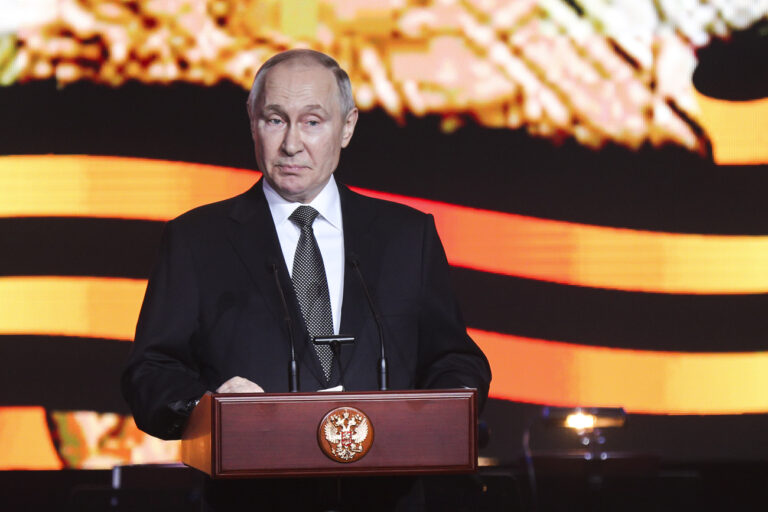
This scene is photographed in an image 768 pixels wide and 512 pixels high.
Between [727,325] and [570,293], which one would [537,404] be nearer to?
[570,293]

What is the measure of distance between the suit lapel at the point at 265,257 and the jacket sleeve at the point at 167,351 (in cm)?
11

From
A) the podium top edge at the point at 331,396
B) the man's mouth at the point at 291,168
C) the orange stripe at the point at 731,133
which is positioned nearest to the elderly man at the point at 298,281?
the man's mouth at the point at 291,168

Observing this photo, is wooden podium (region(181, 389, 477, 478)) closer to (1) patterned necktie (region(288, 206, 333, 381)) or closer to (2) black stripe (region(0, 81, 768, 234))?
(1) patterned necktie (region(288, 206, 333, 381))

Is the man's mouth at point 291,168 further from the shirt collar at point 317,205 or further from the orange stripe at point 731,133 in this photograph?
the orange stripe at point 731,133

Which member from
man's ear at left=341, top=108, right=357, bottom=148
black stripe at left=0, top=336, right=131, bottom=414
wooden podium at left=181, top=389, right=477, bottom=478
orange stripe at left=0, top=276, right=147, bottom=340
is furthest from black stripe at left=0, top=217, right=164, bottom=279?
wooden podium at left=181, top=389, right=477, bottom=478

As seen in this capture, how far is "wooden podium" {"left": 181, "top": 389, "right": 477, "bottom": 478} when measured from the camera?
149 centimetres

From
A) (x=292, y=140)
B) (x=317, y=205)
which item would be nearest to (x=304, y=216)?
(x=317, y=205)

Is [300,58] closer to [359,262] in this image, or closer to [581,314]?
[359,262]

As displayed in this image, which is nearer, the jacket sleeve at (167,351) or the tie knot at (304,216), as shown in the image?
the jacket sleeve at (167,351)

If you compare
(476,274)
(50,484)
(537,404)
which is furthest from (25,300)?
(537,404)

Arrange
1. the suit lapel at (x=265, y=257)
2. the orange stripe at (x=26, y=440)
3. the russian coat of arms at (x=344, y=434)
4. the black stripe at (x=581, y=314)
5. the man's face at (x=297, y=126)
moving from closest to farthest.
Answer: the russian coat of arms at (x=344, y=434), the suit lapel at (x=265, y=257), the man's face at (x=297, y=126), the orange stripe at (x=26, y=440), the black stripe at (x=581, y=314)

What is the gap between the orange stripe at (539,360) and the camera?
4.38m

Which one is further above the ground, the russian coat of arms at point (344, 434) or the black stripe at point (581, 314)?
the black stripe at point (581, 314)

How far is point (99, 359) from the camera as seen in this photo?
172 inches
